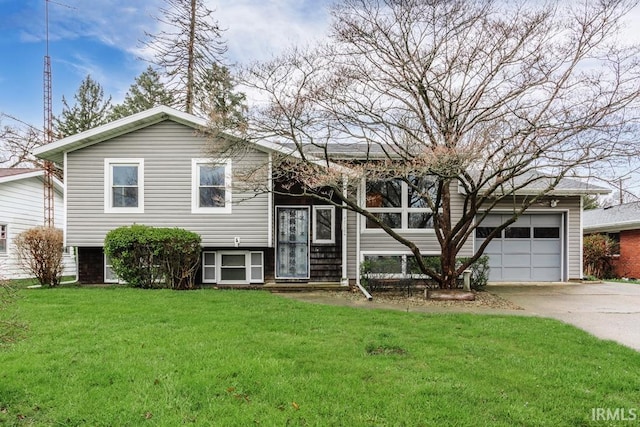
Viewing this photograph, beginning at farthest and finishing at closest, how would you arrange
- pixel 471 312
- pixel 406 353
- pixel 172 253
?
pixel 172 253, pixel 471 312, pixel 406 353

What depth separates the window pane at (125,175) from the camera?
36.7 feet

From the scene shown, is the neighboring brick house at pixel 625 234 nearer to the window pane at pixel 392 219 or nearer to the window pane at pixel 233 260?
the window pane at pixel 392 219

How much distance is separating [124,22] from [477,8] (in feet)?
46.5

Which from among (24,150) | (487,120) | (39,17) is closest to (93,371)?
(487,120)

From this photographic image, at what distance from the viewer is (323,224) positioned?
11.8 metres

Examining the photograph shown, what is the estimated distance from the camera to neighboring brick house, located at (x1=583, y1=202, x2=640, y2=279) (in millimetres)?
16900

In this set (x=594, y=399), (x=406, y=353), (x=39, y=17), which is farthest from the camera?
(x=39, y=17)

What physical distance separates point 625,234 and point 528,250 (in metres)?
8.42

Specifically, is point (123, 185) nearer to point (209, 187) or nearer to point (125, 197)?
point (125, 197)

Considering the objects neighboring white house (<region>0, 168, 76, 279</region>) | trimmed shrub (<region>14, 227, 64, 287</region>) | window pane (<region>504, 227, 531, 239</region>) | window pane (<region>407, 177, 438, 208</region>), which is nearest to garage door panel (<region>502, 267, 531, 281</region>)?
window pane (<region>504, 227, 531, 239</region>)

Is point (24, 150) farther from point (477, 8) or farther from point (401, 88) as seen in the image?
point (477, 8)

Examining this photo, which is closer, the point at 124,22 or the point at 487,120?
the point at 487,120

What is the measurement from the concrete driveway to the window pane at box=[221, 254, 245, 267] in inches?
277

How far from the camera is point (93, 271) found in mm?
11711
